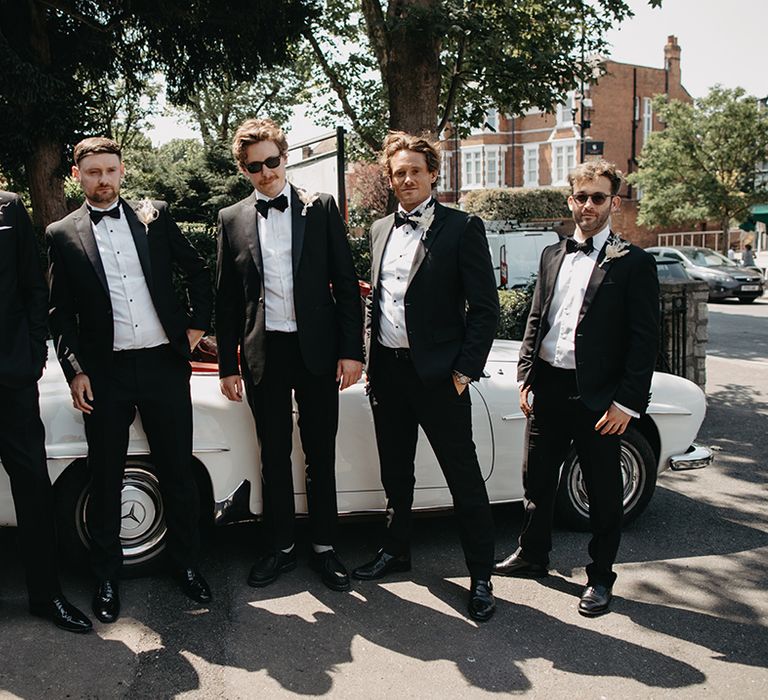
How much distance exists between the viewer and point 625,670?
3207 millimetres

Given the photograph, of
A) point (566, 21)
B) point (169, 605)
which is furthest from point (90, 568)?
point (566, 21)

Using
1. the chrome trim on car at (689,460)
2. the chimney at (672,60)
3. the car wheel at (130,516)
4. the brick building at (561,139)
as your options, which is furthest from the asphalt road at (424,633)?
the chimney at (672,60)

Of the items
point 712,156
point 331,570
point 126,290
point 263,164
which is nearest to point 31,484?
point 126,290

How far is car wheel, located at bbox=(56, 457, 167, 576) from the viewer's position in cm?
392

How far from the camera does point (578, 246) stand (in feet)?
12.3

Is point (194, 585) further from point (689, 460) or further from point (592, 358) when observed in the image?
point (689, 460)

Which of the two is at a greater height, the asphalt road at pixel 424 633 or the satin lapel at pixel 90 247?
the satin lapel at pixel 90 247

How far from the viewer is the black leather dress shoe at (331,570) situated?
396cm

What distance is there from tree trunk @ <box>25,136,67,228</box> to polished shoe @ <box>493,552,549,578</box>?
7.24 meters

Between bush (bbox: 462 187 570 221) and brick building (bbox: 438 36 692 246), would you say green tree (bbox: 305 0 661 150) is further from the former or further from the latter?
brick building (bbox: 438 36 692 246)

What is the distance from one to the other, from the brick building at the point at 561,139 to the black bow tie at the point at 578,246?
4258 centimetres

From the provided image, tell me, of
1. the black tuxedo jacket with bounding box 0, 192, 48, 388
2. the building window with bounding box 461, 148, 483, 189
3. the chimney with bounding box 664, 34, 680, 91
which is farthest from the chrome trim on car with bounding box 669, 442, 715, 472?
the chimney with bounding box 664, 34, 680, 91

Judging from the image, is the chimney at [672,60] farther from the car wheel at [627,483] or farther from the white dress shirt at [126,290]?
the white dress shirt at [126,290]

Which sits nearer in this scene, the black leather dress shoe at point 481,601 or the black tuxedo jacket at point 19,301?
the black tuxedo jacket at point 19,301
